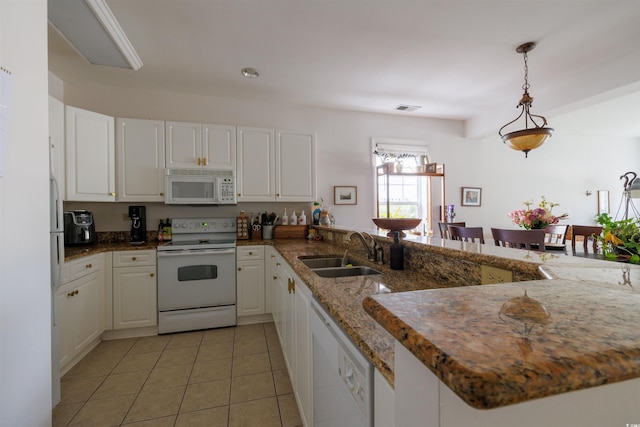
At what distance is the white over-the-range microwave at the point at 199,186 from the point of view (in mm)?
2971

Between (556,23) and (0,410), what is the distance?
3.98 metres

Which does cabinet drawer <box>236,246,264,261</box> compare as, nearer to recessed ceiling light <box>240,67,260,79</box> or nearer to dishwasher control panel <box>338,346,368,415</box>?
recessed ceiling light <box>240,67,260,79</box>

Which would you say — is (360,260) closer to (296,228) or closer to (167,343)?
(296,228)

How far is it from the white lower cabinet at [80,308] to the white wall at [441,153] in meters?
1.64

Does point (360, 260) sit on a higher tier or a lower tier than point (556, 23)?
lower

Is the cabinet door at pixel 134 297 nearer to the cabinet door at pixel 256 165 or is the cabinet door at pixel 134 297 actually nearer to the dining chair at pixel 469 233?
the cabinet door at pixel 256 165

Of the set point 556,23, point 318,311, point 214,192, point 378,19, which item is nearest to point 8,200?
point 318,311

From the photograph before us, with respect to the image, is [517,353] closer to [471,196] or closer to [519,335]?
[519,335]

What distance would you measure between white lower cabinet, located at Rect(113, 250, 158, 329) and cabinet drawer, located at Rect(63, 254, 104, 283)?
0.14 meters

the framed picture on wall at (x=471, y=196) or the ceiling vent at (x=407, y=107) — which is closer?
the ceiling vent at (x=407, y=107)

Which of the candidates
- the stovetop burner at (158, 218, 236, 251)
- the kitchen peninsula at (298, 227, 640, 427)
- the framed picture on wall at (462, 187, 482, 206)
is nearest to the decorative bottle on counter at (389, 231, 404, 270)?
the kitchen peninsula at (298, 227, 640, 427)

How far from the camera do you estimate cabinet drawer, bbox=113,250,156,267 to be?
103 inches

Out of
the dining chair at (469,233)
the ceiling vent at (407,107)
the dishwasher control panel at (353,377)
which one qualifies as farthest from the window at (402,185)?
the dishwasher control panel at (353,377)

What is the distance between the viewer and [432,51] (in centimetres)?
251
